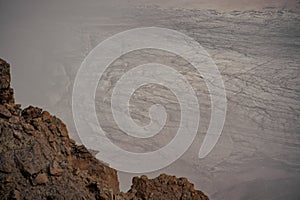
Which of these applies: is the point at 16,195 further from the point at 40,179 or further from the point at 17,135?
the point at 17,135

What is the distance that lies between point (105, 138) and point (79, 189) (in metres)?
6.55

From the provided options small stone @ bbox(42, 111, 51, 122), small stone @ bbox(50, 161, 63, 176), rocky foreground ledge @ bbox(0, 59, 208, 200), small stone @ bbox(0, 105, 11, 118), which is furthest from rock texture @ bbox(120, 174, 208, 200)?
small stone @ bbox(0, 105, 11, 118)

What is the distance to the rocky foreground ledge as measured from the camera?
4.57ft

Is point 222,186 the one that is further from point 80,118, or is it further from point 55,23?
point 55,23

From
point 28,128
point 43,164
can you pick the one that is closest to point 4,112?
point 28,128

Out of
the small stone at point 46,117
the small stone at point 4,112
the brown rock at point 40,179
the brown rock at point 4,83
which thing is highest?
the brown rock at point 4,83

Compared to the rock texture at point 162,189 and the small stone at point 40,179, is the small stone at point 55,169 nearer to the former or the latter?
the small stone at point 40,179

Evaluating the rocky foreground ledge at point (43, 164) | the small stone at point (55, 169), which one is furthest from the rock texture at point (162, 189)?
the small stone at point (55, 169)

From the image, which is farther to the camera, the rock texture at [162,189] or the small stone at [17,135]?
the rock texture at [162,189]

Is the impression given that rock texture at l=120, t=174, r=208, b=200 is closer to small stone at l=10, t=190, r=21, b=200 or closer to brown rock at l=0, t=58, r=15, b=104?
small stone at l=10, t=190, r=21, b=200

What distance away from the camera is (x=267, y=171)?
754 centimetres

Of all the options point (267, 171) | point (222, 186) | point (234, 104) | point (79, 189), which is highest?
point (234, 104)

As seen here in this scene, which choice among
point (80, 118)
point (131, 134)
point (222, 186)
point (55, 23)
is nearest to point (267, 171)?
point (222, 186)

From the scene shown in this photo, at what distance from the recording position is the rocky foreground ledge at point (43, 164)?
139 centimetres
